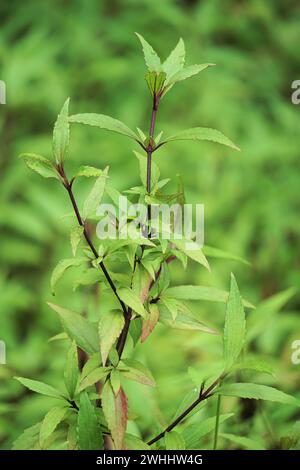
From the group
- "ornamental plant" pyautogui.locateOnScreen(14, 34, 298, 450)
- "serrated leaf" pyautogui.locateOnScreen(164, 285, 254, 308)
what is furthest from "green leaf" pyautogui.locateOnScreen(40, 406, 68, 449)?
"serrated leaf" pyautogui.locateOnScreen(164, 285, 254, 308)

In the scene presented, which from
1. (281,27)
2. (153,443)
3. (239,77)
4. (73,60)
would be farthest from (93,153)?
(153,443)

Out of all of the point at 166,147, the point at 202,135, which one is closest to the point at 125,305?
the point at 202,135

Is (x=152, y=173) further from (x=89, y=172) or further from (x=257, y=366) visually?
(x=257, y=366)

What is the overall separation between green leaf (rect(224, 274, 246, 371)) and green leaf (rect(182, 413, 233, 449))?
13 cm

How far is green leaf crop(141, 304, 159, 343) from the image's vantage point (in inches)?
34.7

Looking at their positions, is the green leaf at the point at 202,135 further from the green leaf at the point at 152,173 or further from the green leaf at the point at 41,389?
the green leaf at the point at 41,389

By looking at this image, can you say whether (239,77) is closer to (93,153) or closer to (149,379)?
(93,153)

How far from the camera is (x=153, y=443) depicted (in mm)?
1014

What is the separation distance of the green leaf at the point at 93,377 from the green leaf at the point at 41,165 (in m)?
0.25

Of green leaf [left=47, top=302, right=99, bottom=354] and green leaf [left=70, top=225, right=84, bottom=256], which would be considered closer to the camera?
green leaf [left=70, top=225, right=84, bottom=256]

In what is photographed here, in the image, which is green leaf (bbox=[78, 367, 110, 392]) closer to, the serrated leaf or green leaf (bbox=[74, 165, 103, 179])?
the serrated leaf

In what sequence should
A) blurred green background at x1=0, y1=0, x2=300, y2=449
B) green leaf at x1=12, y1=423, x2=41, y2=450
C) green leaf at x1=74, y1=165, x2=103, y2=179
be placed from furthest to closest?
blurred green background at x1=0, y1=0, x2=300, y2=449, green leaf at x1=12, y1=423, x2=41, y2=450, green leaf at x1=74, y1=165, x2=103, y2=179

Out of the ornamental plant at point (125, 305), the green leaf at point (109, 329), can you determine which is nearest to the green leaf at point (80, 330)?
the ornamental plant at point (125, 305)

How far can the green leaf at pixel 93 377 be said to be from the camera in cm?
87
